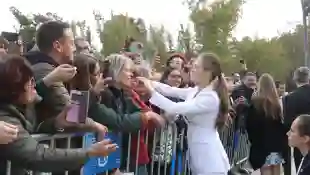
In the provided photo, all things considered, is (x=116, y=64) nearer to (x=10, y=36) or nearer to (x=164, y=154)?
(x=164, y=154)

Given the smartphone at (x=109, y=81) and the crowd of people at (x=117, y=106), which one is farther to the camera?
the smartphone at (x=109, y=81)

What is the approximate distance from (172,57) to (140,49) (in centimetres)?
42

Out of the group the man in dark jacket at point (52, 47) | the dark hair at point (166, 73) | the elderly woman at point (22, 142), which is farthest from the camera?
the dark hair at point (166, 73)

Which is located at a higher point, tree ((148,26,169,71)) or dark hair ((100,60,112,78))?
tree ((148,26,169,71))

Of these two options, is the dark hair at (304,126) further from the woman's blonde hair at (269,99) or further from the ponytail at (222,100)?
the woman's blonde hair at (269,99)

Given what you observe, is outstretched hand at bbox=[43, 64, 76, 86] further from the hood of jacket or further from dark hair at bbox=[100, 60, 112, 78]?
dark hair at bbox=[100, 60, 112, 78]

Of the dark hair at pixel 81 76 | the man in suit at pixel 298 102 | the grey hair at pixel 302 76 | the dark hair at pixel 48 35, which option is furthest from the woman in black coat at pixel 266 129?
the dark hair at pixel 48 35

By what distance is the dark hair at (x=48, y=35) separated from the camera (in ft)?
13.4

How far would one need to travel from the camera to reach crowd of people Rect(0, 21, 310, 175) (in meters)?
2.90

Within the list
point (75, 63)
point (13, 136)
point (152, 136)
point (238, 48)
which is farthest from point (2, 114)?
point (238, 48)

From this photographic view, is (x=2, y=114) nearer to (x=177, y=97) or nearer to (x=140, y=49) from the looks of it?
(x=177, y=97)

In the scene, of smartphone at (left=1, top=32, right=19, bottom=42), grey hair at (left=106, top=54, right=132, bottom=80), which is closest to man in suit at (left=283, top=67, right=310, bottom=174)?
grey hair at (left=106, top=54, right=132, bottom=80)

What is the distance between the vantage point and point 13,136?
8.96 ft

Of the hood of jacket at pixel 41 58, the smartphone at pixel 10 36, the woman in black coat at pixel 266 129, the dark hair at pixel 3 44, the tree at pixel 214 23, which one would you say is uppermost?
the tree at pixel 214 23
